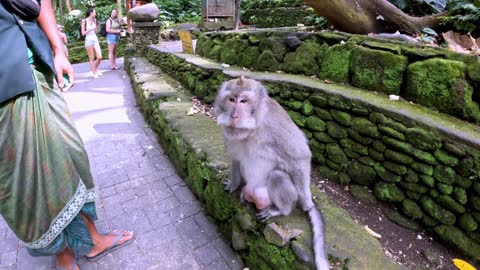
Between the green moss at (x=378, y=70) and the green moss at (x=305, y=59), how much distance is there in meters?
0.54

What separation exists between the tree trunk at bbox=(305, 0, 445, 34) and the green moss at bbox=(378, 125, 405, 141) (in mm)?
1872

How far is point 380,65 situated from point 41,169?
298cm

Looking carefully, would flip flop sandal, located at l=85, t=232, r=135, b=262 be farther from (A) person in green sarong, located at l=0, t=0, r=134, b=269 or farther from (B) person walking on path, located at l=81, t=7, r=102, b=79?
(B) person walking on path, located at l=81, t=7, r=102, b=79

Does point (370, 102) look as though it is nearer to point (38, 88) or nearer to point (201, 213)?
point (201, 213)

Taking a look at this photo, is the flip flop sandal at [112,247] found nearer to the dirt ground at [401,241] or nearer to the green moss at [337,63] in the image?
the dirt ground at [401,241]

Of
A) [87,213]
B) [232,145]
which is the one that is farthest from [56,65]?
[232,145]

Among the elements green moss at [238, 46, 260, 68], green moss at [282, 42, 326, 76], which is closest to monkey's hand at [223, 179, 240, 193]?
green moss at [282, 42, 326, 76]

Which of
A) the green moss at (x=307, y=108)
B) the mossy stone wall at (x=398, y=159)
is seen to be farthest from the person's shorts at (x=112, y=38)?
the green moss at (x=307, y=108)

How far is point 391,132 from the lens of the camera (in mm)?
2623

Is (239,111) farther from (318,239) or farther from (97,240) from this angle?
(97,240)

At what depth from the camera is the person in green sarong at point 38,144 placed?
5.32ft

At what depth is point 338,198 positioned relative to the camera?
3.04 m

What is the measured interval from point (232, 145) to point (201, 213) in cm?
106

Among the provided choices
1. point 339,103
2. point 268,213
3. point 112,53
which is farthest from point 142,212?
point 112,53
